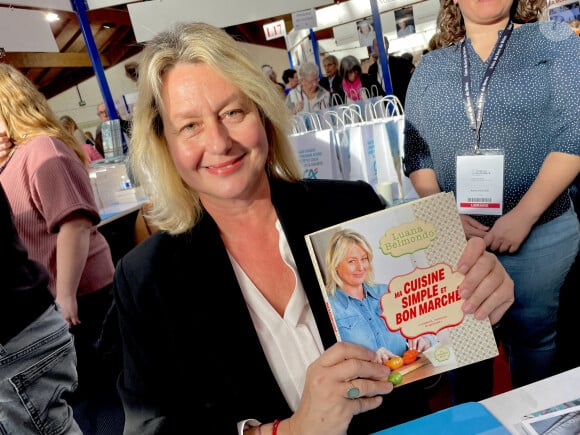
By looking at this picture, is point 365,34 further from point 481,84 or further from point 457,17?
point 481,84

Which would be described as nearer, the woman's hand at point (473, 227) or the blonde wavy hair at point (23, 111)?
the woman's hand at point (473, 227)

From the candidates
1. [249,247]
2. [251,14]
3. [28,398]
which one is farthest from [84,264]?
[251,14]

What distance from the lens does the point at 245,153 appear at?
3.36ft

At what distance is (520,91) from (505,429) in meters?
1.06

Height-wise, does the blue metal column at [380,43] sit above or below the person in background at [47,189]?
above

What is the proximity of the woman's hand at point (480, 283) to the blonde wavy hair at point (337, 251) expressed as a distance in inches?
7.3

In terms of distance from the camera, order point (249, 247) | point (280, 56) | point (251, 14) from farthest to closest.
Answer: point (280, 56) < point (251, 14) < point (249, 247)

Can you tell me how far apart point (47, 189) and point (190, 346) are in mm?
1167

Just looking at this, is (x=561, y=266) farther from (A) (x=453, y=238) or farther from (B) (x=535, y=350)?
(A) (x=453, y=238)

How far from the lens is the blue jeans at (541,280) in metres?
1.49

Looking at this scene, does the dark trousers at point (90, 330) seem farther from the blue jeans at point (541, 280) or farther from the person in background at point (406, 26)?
the person in background at point (406, 26)

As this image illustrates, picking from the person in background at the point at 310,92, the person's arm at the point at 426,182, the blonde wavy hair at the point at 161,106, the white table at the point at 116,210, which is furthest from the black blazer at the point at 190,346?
the person in background at the point at 310,92

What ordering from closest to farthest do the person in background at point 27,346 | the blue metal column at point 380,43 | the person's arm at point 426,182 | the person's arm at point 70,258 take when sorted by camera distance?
the person in background at point 27,346 < the person's arm at point 426,182 < the person's arm at point 70,258 < the blue metal column at point 380,43

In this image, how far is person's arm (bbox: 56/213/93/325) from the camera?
1835 mm
